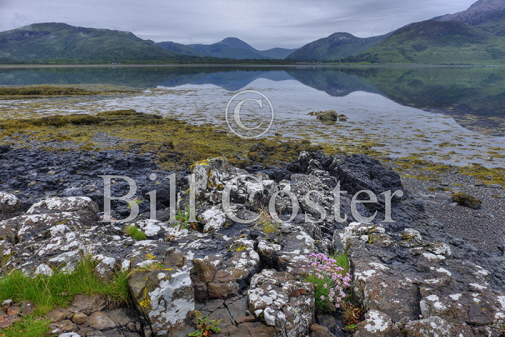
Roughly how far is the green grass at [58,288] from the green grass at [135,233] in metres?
2.24

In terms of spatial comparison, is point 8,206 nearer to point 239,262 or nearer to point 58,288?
point 58,288

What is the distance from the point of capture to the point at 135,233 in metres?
8.13

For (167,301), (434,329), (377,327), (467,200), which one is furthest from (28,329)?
(467,200)

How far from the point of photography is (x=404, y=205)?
15.3 m

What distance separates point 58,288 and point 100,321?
1.14 m

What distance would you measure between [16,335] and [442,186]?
20.6 meters

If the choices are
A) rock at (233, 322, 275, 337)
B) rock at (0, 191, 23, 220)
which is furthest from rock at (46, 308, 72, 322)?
rock at (0, 191, 23, 220)

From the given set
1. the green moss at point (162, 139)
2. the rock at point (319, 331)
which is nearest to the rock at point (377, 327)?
the rock at point (319, 331)

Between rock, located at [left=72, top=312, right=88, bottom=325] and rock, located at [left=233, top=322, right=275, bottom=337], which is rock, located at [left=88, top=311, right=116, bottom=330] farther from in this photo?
rock, located at [left=233, top=322, right=275, bottom=337]

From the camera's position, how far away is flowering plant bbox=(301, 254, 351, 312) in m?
5.80

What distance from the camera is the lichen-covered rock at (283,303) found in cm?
502

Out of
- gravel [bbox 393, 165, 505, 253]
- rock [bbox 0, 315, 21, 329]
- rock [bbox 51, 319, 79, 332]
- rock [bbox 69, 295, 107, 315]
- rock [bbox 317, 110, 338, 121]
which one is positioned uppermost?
rock [bbox 317, 110, 338, 121]

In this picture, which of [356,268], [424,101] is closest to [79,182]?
[356,268]

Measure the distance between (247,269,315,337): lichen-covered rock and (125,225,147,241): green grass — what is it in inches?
145
